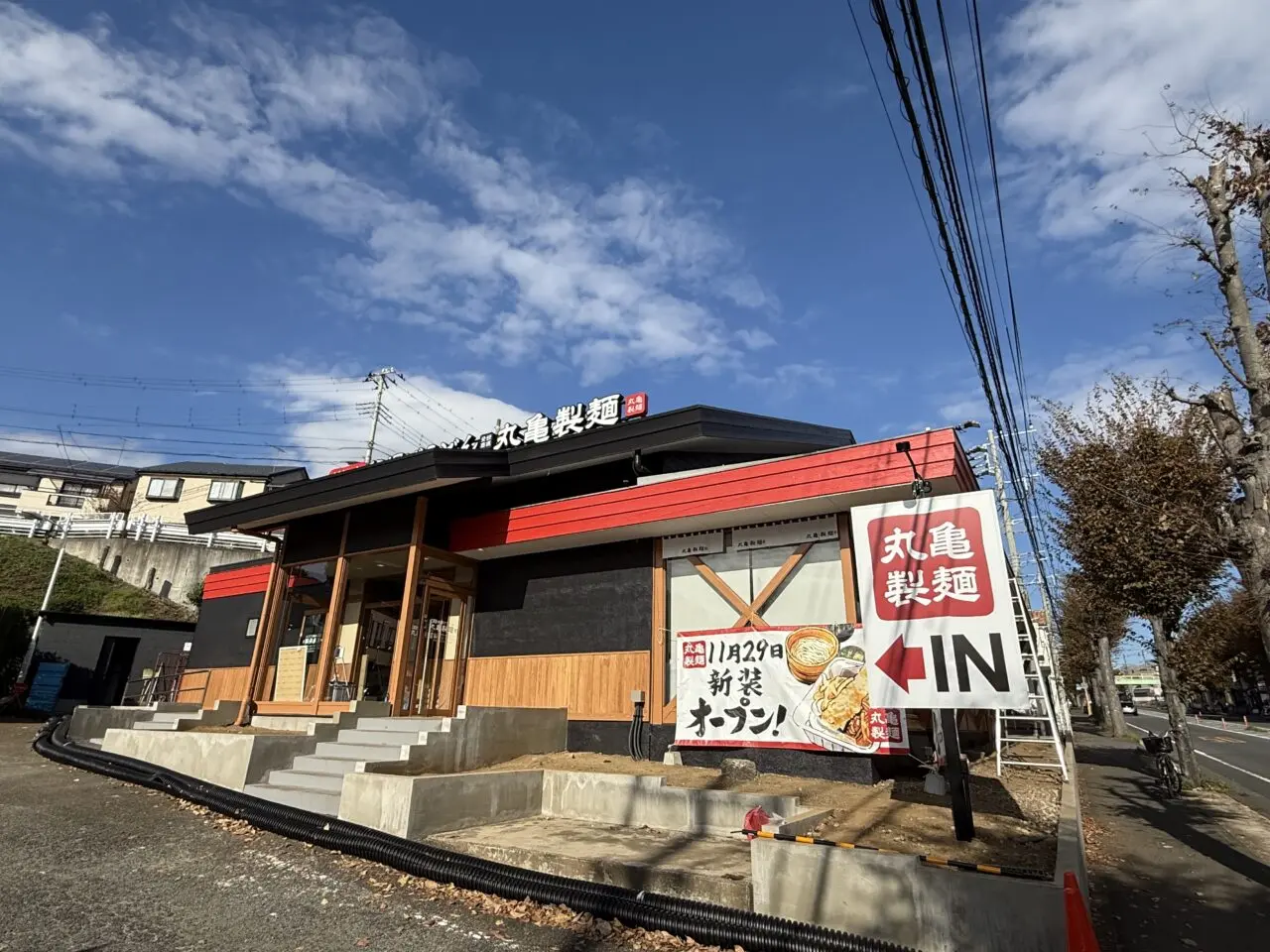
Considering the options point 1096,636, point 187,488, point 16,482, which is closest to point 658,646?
point 1096,636

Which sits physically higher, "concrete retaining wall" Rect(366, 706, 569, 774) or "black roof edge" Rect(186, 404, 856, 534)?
"black roof edge" Rect(186, 404, 856, 534)

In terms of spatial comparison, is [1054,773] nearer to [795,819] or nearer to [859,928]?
[795,819]

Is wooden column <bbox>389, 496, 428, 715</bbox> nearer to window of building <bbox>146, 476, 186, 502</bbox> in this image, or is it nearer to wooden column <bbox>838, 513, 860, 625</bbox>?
wooden column <bbox>838, 513, 860, 625</bbox>

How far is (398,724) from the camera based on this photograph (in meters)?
10.4

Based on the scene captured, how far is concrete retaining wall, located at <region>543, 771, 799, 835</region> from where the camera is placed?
7613mm

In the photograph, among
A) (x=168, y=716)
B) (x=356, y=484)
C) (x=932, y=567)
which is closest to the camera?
(x=932, y=567)

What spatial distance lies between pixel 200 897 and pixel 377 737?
4720mm

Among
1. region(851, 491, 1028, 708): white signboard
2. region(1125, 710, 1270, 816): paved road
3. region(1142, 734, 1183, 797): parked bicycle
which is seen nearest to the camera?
region(851, 491, 1028, 708): white signboard

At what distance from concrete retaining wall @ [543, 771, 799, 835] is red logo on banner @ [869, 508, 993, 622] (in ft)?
9.96

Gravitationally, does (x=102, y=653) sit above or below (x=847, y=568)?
below

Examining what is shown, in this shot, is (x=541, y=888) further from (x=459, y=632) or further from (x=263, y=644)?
(x=263, y=644)

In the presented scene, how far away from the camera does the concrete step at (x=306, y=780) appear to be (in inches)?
346

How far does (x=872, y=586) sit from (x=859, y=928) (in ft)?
8.99

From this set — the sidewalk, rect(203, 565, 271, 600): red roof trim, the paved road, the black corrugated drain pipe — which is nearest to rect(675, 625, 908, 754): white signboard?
the sidewalk
